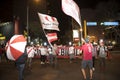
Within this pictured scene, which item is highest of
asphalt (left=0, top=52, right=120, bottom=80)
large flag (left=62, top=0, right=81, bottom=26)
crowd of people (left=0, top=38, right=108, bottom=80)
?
large flag (left=62, top=0, right=81, bottom=26)

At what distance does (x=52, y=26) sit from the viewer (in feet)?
83.4

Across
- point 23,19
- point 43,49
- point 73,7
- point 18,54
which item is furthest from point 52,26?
point 23,19

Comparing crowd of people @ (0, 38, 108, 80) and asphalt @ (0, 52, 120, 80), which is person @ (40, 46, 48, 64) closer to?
crowd of people @ (0, 38, 108, 80)

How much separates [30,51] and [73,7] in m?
5.95

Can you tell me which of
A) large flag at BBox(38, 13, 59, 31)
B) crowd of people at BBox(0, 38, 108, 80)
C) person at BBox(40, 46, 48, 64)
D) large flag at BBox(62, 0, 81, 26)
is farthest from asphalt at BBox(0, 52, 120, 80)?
large flag at BBox(38, 13, 59, 31)

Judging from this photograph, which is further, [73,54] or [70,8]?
[73,54]

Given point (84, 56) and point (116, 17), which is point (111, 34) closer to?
point (116, 17)

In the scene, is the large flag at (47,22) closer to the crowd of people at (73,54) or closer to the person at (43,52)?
the crowd of people at (73,54)

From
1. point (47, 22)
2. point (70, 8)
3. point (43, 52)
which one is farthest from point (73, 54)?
point (70, 8)

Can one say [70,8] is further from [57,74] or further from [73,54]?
[73,54]

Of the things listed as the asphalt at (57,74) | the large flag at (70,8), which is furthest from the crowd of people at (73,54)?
the large flag at (70,8)

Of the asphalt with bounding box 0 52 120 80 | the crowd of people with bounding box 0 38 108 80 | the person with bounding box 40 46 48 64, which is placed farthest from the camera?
the person with bounding box 40 46 48 64

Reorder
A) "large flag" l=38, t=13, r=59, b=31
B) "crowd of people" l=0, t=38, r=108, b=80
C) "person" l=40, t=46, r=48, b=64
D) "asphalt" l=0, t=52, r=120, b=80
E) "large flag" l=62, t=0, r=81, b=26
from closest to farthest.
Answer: "crowd of people" l=0, t=38, r=108, b=80 < "asphalt" l=0, t=52, r=120, b=80 < "large flag" l=62, t=0, r=81, b=26 < "person" l=40, t=46, r=48, b=64 < "large flag" l=38, t=13, r=59, b=31

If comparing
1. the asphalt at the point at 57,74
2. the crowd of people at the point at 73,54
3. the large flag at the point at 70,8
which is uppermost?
the large flag at the point at 70,8
